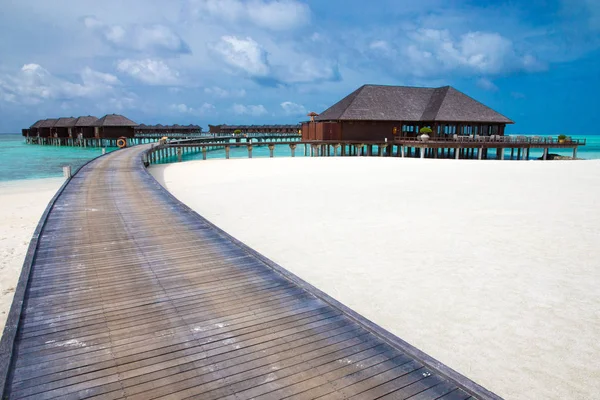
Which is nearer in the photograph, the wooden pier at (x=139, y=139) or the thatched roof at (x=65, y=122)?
the wooden pier at (x=139, y=139)

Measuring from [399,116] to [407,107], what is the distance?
1974 millimetres

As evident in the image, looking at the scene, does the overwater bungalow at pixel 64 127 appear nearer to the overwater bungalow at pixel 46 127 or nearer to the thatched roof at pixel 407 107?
the overwater bungalow at pixel 46 127

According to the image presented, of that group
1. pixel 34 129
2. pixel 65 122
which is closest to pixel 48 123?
pixel 65 122

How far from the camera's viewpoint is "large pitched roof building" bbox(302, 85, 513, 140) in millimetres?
38469

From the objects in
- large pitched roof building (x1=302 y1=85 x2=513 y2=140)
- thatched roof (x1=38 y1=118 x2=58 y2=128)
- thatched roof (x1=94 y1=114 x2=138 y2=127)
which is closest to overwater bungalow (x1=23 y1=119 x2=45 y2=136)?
thatched roof (x1=38 y1=118 x2=58 y2=128)

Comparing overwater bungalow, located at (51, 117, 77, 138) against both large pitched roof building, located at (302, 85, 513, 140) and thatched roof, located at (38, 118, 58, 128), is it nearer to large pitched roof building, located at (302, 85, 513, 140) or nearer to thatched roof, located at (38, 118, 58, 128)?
thatched roof, located at (38, 118, 58, 128)

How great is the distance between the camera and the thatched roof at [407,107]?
3834cm

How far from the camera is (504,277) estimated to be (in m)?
7.95

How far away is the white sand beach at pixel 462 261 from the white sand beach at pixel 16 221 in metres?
5.09

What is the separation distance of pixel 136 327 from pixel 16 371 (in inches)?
48.6

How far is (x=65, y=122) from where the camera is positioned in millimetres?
69812

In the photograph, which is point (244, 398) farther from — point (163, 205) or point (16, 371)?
point (163, 205)

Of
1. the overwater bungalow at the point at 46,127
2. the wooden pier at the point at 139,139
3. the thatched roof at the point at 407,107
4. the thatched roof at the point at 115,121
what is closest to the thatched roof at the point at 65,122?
the overwater bungalow at the point at 46,127

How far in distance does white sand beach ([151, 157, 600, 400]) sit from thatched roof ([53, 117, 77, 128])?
200 ft
